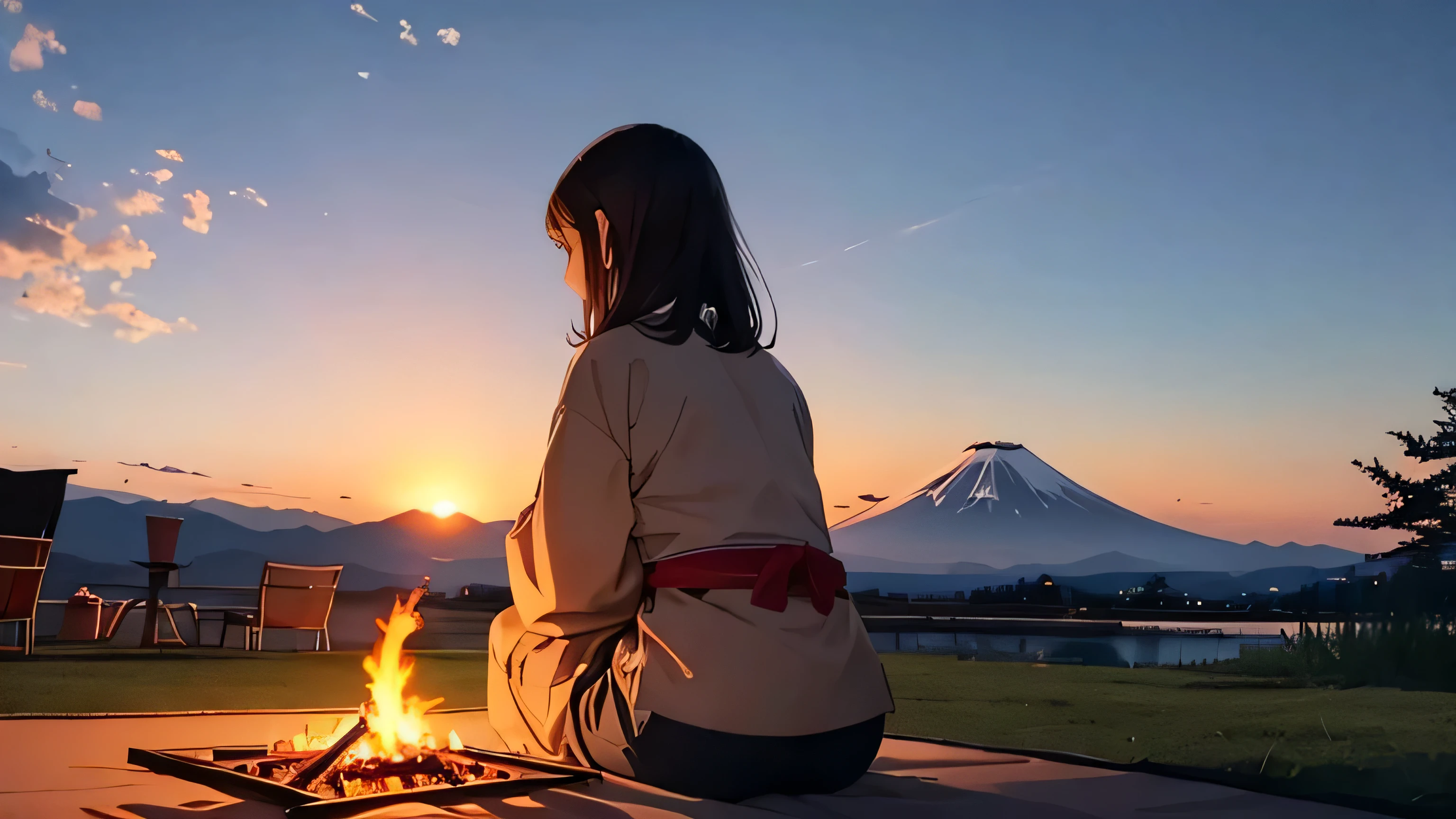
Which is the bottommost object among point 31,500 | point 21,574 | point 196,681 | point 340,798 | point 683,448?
point 196,681

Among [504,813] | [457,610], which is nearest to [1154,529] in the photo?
[457,610]

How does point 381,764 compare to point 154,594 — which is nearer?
point 381,764

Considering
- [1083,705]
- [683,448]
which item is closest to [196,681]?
[1083,705]

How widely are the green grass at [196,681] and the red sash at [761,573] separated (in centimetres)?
282

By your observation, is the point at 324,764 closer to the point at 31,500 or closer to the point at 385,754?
the point at 385,754

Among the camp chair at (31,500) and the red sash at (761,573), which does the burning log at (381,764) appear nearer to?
the red sash at (761,573)

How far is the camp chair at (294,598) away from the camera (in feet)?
27.9

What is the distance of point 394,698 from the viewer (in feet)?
6.73

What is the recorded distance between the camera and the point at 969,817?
1.85 m

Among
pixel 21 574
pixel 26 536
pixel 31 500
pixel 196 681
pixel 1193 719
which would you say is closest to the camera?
pixel 1193 719

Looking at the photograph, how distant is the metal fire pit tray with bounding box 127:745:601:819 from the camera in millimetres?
1628

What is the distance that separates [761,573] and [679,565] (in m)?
0.16

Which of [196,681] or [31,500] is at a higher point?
[31,500]

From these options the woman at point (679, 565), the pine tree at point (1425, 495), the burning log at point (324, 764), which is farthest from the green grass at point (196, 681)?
the pine tree at point (1425, 495)
